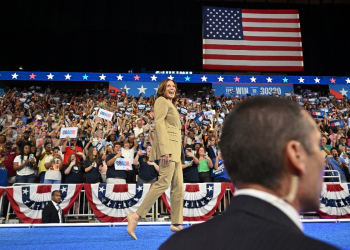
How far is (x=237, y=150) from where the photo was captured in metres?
0.74

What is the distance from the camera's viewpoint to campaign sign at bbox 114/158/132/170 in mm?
6895

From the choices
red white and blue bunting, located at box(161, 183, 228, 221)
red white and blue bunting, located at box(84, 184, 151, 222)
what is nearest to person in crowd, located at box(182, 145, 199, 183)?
red white and blue bunting, located at box(161, 183, 228, 221)

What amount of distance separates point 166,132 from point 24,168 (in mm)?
5172


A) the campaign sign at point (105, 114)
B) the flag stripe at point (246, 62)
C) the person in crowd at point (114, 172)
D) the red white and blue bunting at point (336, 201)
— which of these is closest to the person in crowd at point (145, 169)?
the person in crowd at point (114, 172)

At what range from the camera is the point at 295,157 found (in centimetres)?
69

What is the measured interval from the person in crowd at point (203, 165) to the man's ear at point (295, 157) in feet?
21.5

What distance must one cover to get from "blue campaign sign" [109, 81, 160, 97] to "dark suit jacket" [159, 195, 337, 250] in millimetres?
15500

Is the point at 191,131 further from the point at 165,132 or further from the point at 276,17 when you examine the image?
the point at 276,17

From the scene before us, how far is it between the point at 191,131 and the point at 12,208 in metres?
4.72

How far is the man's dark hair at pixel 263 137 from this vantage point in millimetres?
695

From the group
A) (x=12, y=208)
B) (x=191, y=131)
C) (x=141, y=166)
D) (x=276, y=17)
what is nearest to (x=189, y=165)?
(x=141, y=166)

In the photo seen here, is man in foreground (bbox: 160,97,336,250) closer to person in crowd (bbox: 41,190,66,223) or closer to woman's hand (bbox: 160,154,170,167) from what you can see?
woman's hand (bbox: 160,154,170,167)

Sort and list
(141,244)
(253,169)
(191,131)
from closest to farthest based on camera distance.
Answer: (253,169) → (141,244) → (191,131)

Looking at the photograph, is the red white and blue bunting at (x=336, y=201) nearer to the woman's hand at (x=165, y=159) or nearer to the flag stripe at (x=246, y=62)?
the woman's hand at (x=165, y=159)
